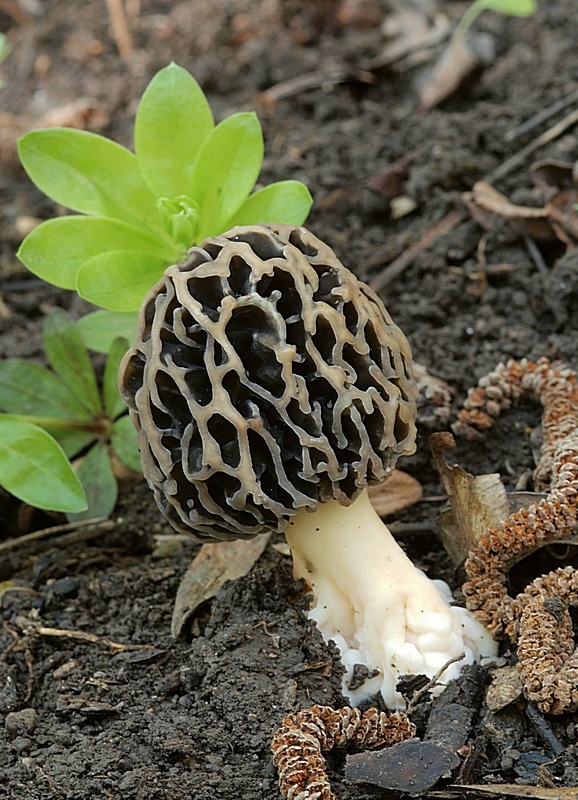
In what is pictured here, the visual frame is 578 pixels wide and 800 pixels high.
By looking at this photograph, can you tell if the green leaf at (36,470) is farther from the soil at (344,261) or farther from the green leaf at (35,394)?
the green leaf at (35,394)

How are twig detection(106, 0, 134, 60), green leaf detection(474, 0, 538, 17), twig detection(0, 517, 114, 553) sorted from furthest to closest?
1. twig detection(106, 0, 134, 60)
2. green leaf detection(474, 0, 538, 17)
3. twig detection(0, 517, 114, 553)

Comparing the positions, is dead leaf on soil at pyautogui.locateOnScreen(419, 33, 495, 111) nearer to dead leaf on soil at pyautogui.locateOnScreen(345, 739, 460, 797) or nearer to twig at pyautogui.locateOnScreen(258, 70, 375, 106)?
twig at pyautogui.locateOnScreen(258, 70, 375, 106)

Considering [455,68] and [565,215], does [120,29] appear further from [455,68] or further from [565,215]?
[565,215]

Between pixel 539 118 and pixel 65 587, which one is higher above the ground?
pixel 539 118

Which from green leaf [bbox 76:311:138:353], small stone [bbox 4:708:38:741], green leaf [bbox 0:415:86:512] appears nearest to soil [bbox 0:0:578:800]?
small stone [bbox 4:708:38:741]

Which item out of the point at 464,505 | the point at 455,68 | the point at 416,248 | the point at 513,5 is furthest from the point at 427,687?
the point at 455,68

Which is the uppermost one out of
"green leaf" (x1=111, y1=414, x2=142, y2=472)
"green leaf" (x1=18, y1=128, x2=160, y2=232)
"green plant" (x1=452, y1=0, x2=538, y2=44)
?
"green leaf" (x1=18, y1=128, x2=160, y2=232)

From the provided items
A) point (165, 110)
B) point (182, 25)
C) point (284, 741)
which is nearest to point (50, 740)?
point (284, 741)
